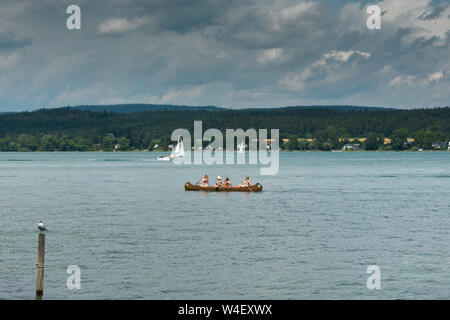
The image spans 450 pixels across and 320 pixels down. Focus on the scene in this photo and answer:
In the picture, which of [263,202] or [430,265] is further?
[263,202]

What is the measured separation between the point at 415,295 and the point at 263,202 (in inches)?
1623

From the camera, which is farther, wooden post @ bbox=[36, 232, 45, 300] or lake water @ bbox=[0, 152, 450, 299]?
lake water @ bbox=[0, 152, 450, 299]

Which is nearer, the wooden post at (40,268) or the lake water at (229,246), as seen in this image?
the wooden post at (40,268)

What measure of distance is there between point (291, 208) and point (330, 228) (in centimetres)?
1469

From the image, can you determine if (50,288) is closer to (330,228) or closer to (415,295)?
(415,295)

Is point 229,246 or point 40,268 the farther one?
point 229,246

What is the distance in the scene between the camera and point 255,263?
34.5 metres

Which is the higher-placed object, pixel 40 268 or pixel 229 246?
pixel 40 268
